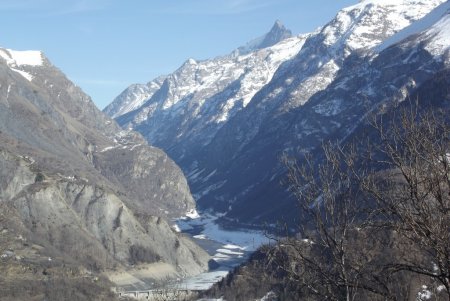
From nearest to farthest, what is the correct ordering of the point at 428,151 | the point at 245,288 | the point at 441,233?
the point at 441,233
the point at 428,151
the point at 245,288

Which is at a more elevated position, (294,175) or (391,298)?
(294,175)

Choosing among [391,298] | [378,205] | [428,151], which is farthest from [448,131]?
[391,298]

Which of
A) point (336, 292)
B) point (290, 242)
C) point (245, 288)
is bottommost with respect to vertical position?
point (245, 288)

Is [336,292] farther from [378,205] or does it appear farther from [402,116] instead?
[402,116]

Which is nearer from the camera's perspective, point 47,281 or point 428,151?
point 428,151

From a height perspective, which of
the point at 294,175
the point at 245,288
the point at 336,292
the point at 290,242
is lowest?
the point at 245,288

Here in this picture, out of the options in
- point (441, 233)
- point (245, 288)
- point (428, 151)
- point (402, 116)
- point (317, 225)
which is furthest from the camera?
point (245, 288)

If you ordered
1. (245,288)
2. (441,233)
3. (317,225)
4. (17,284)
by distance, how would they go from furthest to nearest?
(17,284), (245,288), (317,225), (441,233)

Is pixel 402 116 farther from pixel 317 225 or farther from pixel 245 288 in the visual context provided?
pixel 245 288

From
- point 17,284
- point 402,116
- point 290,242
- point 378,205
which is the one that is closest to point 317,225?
point 290,242
